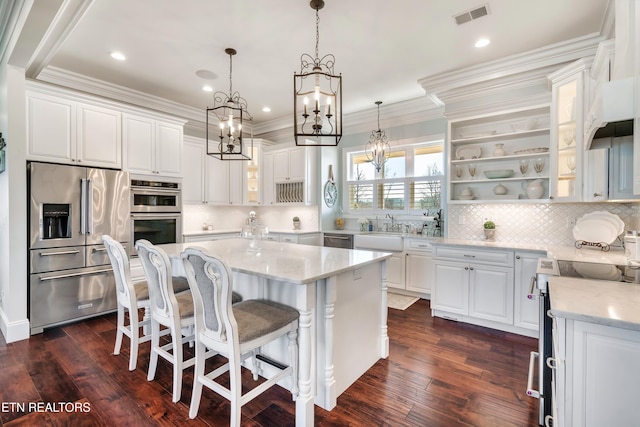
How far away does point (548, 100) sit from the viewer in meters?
3.38

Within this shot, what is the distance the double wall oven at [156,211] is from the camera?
3.90 meters

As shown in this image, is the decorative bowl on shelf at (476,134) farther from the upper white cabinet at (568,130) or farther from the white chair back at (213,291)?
the white chair back at (213,291)

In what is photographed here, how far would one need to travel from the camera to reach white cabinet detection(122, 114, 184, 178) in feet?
12.8

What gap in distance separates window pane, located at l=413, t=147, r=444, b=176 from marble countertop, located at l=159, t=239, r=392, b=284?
286 cm

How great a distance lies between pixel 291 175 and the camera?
223 inches

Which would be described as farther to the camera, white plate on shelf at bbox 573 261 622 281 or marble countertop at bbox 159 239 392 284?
marble countertop at bbox 159 239 392 284

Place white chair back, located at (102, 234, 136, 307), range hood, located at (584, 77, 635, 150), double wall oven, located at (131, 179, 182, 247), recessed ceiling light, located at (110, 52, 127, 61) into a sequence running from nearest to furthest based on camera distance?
range hood, located at (584, 77, 635, 150) → white chair back, located at (102, 234, 136, 307) → recessed ceiling light, located at (110, 52, 127, 61) → double wall oven, located at (131, 179, 182, 247)

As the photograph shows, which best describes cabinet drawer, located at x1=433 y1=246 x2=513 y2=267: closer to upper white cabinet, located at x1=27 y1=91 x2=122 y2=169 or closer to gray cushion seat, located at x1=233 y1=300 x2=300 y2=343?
gray cushion seat, located at x1=233 y1=300 x2=300 y2=343

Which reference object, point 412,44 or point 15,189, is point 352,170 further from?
point 15,189

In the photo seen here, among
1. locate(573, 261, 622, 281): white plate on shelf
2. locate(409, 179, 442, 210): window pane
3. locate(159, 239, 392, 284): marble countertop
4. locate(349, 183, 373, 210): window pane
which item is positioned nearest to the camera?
locate(573, 261, 622, 281): white plate on shelf

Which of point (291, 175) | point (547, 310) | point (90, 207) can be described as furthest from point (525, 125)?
point (90, 207)

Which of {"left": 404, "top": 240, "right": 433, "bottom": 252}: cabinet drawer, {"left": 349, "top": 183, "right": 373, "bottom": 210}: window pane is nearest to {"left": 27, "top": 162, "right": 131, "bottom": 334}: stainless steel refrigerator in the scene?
{"left": 349, "top": 183, "right": 373, "bottom": 210}: window pane

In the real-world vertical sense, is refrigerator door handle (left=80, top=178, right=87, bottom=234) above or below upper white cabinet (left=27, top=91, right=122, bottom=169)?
below

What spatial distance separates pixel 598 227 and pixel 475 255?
3.79 ft
